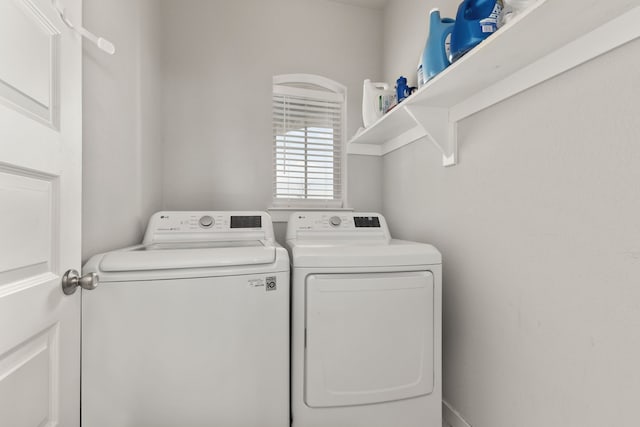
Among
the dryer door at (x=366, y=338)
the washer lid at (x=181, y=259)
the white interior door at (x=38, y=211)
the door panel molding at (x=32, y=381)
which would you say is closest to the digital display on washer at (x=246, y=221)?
the washer lid at (x=181, y=259)

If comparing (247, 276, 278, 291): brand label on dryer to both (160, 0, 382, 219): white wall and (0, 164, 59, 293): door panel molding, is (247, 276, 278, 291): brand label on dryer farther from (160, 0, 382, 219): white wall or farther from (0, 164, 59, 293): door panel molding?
(160, 0, 382, 219): white wall

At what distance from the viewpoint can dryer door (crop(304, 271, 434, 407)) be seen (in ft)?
3.97

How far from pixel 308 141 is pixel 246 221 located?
895 millimetres

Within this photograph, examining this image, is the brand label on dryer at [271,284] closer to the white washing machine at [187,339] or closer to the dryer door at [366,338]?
the white washing machine at [187,339]

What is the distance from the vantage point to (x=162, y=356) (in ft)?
3.56

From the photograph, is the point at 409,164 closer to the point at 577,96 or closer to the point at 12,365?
the point at 577,96

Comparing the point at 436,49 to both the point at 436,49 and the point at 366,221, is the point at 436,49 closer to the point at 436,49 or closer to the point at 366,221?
the point at 436,49

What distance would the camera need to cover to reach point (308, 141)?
90.2 inches

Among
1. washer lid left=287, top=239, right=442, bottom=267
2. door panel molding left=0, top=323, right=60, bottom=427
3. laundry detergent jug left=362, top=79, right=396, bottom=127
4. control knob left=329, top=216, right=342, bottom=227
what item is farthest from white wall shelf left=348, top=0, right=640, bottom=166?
door panel molding left=0, top=323, right=60, bottom=427

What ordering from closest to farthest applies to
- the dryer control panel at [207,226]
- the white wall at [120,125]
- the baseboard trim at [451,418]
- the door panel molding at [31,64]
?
the door panel molding at [31,64]
the white wall at [120,125]
the baseboard trim at [451,418]
the dryer control panel at [207,226]

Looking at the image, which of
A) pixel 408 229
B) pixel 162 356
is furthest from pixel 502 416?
pixel 162 356

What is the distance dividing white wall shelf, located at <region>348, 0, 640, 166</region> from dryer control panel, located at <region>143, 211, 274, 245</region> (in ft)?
3.19

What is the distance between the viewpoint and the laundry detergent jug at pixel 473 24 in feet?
3.31

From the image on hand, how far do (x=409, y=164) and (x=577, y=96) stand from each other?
102 centimetres
